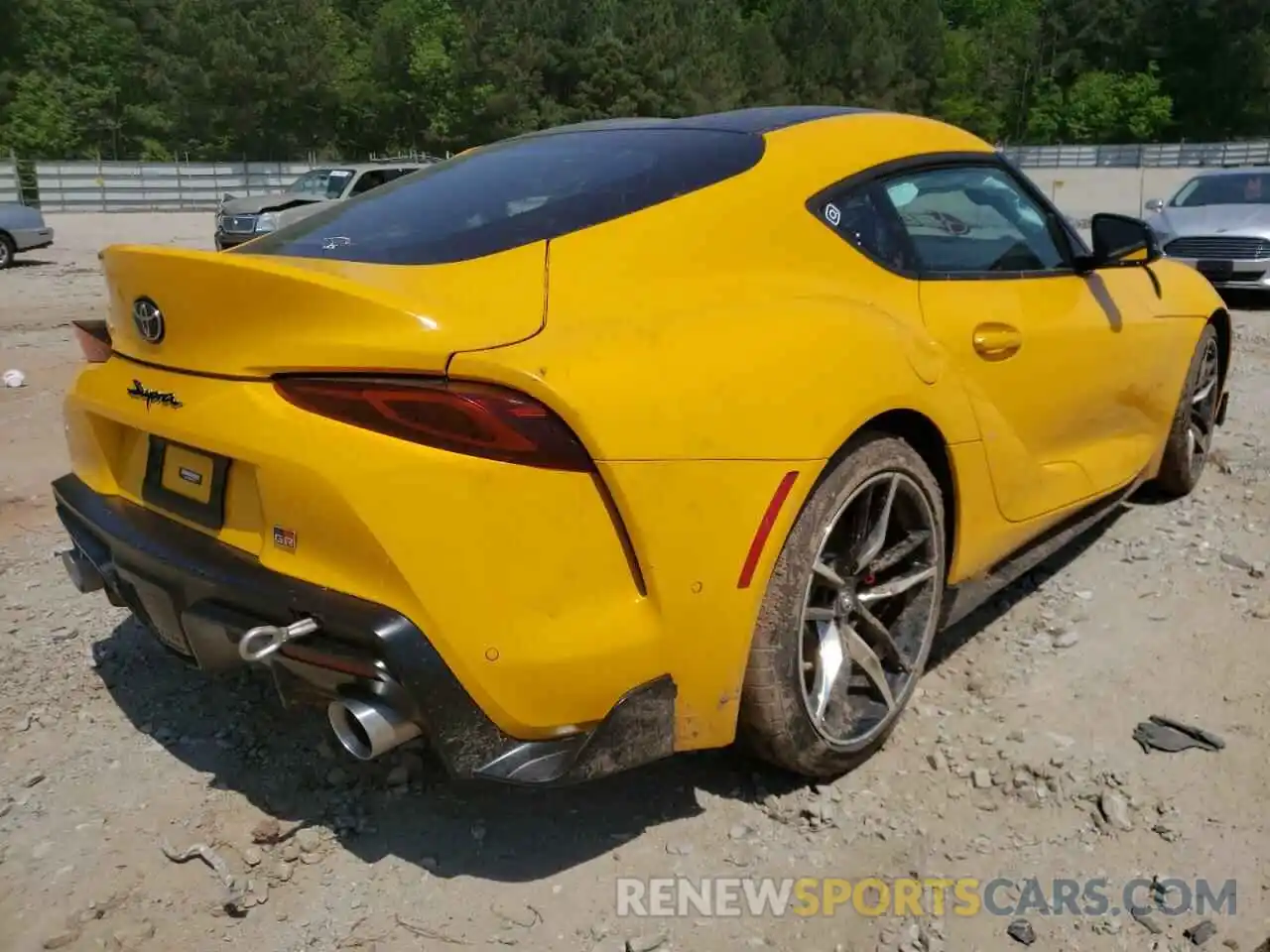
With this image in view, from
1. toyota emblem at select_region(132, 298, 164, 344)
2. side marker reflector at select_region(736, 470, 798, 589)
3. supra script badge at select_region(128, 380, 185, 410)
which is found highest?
toyota emblem at select_region(132, 298, 164, 344)

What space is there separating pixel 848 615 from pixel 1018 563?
3.08ft

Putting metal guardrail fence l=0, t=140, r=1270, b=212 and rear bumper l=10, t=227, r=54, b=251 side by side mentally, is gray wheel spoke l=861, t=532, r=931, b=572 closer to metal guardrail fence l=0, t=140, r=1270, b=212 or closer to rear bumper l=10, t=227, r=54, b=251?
rear bumper l=10, t=227, r=54, b=251

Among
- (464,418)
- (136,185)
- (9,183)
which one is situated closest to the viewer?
(464,418)

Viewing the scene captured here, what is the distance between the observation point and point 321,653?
2053 millimetres

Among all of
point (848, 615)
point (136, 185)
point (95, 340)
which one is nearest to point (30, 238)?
point (95, 340)

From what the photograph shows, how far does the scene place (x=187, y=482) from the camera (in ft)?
7.60

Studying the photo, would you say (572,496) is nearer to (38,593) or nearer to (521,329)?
(521,329)

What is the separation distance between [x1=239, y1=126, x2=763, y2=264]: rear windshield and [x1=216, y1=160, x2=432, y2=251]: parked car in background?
47.5 feet

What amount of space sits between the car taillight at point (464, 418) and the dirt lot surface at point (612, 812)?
1.04m

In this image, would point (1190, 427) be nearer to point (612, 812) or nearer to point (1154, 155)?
point (612, 812)

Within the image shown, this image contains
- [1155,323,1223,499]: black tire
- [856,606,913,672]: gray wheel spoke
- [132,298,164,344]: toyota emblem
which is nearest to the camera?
[132,298,164,344]: toyota emblem

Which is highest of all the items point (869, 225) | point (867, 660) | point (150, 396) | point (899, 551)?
point (869, 225)

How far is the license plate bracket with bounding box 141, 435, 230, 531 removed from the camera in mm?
2234

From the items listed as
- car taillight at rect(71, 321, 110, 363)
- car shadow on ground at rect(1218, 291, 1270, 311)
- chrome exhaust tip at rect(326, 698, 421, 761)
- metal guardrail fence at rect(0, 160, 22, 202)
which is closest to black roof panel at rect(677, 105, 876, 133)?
car taillight at rect(71, 321, 110, 363)
